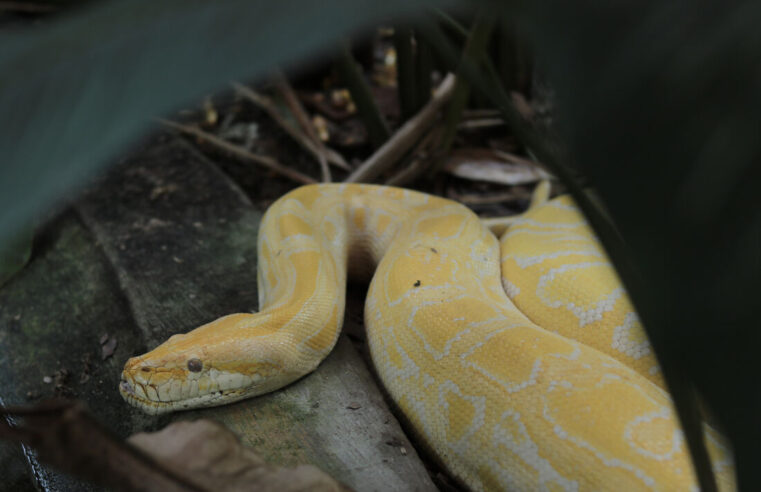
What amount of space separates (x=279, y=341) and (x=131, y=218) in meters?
1.47

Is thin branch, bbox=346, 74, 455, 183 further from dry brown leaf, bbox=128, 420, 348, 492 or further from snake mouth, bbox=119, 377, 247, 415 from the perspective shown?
dry brown leaf, bbox=128, 420, 348, 492

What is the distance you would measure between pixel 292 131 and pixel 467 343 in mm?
2381

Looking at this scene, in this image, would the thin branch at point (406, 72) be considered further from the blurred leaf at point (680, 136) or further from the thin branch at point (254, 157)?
the blurred leaf at point (680, 136)

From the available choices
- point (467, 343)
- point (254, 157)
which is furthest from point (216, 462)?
point (254, 157)

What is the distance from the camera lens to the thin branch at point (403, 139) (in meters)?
3.65

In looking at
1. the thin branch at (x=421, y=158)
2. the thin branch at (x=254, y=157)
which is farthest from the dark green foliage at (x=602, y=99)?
the thin branch at (x=254, y=157)

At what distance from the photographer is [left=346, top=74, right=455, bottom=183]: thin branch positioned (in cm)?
365

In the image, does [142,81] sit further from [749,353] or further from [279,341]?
[279,341]

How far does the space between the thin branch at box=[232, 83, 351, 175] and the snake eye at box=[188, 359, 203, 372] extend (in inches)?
79.1

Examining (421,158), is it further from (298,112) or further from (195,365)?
(195,365)

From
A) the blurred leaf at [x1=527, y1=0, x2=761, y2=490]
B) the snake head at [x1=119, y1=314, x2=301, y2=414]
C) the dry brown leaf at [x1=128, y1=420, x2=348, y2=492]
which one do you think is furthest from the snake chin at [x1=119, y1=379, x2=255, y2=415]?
the blurred leaf at [x1=527, y1=0, x2=761, y2=490]

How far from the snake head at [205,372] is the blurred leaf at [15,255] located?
129 cm

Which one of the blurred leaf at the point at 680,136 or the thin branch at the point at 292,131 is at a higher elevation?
the blurred leaf at the point at 680,136

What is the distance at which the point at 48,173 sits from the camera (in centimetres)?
60
